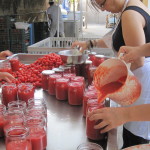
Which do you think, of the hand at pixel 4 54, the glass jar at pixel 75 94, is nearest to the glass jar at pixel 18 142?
the glass jar at pixel 75 94

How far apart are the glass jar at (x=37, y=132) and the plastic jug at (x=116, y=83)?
0.36 m

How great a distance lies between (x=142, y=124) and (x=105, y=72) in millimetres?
594

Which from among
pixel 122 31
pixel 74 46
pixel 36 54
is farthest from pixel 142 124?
pixel 36 54

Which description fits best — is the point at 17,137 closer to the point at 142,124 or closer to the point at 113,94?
the point at 113,94

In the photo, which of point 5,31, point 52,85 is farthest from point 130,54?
point 5,31

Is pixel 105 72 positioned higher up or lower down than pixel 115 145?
higher up

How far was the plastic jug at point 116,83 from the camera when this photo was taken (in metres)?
1.25

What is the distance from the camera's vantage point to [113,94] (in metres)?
1.26

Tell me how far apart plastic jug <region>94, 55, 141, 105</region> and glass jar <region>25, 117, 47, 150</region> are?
0.36 meters

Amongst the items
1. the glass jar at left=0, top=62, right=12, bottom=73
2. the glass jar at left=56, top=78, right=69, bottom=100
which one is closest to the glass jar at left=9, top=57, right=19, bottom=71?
the glass jar at left=0, top=62, right=12, bottom=73

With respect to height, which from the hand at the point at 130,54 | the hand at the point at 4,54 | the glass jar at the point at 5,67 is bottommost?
the glass jar at the point at 5,67

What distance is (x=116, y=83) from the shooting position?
4.67 ft

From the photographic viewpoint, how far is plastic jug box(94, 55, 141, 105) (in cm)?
125

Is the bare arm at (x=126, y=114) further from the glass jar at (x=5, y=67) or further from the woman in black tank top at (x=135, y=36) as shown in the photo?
the glass jar at (x=5, y=67)
